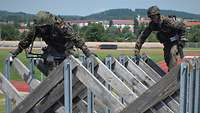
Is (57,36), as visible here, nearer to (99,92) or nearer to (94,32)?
(99,92)

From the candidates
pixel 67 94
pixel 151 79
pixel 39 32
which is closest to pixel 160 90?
pixel 67 94

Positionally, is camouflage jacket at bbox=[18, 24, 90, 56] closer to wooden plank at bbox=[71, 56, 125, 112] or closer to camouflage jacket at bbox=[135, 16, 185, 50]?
wooden plank at bbox=[71, 56, 125, 112]

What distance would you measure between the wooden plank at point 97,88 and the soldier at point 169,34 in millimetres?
2894

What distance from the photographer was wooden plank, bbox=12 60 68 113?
5.90 meters

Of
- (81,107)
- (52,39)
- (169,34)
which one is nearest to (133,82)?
(81,107)

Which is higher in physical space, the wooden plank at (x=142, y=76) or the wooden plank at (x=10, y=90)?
the wooden plank at (x=10, y=90)

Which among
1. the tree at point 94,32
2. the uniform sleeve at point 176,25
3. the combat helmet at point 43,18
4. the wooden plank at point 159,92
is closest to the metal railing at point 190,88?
the wooden plank at point 159,92

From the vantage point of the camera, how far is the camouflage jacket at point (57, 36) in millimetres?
7035

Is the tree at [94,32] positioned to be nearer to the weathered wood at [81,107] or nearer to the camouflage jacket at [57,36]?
the camouflage jacket at [57,36]

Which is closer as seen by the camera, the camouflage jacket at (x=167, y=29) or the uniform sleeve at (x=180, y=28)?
the camouflage jacket at (x=167, y=29)

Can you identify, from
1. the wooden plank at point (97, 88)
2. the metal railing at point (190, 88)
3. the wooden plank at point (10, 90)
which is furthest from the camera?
→ the wooden plank at point (10, 90)

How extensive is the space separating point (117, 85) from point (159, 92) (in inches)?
41.2

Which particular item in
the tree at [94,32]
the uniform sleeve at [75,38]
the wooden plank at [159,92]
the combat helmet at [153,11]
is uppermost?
the combat helmet at [153,11]

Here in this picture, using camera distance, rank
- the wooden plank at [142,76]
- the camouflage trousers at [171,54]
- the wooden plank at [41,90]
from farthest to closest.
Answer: the camouflage trousers at [171,54] → the wooden plank at [142,76] → the wooden plank at [41,90]
